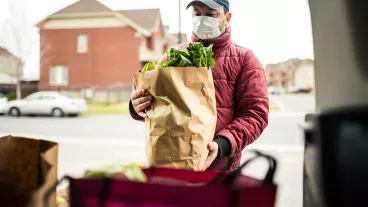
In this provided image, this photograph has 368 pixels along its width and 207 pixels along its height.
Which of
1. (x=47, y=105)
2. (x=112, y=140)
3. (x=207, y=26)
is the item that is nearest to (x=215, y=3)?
(x=207, y=26)

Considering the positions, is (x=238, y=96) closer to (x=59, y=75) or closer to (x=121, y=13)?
Result: (x=59, y=75)

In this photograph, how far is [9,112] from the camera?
30.9 feet

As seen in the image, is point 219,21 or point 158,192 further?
point 219,21

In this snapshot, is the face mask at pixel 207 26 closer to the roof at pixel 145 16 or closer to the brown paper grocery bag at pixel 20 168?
the brown paper grocery bag at pixel 20 168

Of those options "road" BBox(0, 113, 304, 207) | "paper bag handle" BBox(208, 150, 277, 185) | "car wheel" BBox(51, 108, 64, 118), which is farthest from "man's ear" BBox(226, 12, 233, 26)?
"car wheel" BBox(51, 108, 64, 118)

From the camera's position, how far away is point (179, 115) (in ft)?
3.12

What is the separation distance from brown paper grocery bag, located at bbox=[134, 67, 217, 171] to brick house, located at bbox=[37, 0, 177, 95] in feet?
41.1

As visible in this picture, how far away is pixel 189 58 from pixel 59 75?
518 inches

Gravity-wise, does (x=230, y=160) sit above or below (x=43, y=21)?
below

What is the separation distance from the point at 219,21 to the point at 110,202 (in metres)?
0.81

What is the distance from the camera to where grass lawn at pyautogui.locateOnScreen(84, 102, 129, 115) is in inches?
465

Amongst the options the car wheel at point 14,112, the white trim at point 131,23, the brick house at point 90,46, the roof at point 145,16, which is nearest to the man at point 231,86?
the car wheel at point 14,112

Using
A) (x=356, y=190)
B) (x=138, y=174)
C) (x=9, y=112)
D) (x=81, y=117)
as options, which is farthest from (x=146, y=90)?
(x=81, y=117)

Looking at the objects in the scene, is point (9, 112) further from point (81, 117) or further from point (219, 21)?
point (219, 21)
